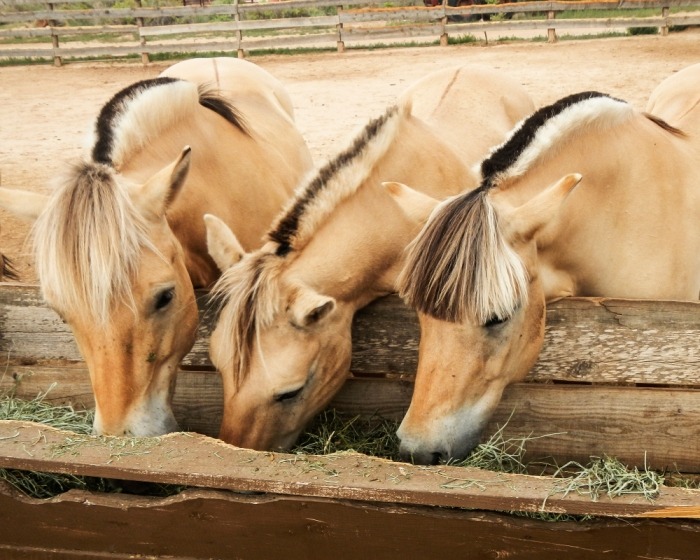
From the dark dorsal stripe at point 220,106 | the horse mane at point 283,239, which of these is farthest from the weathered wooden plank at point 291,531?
the dark dorsal stripe at point 220,106

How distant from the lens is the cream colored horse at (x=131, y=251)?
95.3 inches

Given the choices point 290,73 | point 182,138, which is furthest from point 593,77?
point 182,138

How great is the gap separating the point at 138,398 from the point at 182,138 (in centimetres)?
132

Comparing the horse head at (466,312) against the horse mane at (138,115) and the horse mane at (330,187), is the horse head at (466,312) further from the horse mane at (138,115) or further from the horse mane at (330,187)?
the horse mane at (138,115)

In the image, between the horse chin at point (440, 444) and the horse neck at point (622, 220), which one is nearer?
the horse chin at point (440, 444)

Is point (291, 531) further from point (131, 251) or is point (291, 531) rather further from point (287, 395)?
point (131, 251)

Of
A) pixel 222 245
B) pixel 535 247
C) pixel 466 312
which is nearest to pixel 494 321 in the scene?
pixel 466 312

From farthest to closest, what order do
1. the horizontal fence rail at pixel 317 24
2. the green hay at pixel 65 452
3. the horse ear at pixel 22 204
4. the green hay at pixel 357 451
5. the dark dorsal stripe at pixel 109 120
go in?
the horizontal fence rail at pixel 317 24, the dark dorsal stripe at pixel 109 120, the horse ear at pixel 22 204, the green hay at pixel 65 452, the green hay at pixel 357 451

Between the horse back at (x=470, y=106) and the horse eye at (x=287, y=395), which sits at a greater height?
the horse back at (x=470, y=106)

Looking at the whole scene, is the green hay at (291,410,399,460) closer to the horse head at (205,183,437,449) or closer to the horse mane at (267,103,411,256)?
the horse head at (205,183,437,449)

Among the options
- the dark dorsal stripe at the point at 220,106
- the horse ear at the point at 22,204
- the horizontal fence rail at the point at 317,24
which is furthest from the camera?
the horizontal fence rail at the point at 317,24

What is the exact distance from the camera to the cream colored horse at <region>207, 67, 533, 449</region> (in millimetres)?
2496

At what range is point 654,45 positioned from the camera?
51.0 ft

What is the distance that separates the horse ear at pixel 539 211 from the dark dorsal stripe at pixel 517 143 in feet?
0.79
